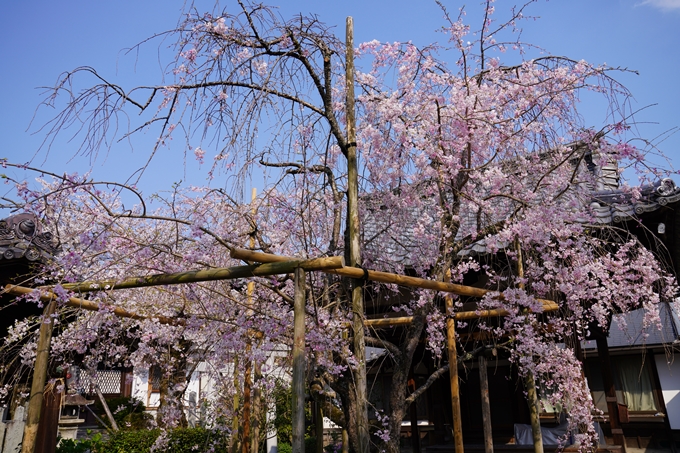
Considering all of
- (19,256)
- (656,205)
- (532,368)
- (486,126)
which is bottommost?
(532,368)

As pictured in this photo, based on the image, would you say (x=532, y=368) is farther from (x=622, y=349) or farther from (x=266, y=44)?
(x=622, y=349)

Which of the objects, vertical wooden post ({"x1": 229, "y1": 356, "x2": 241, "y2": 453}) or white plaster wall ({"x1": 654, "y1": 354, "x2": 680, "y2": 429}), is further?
white plaster wall ({"x1": 654, "y1": 354, "x2": 680, "y2": 429})

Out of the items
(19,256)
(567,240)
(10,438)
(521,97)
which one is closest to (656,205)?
(567,240)

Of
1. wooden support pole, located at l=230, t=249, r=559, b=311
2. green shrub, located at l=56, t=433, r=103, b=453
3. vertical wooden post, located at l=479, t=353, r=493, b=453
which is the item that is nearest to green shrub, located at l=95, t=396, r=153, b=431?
green shrub, located at l=56, t=433, r=103, b=453

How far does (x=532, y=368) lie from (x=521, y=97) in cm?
307

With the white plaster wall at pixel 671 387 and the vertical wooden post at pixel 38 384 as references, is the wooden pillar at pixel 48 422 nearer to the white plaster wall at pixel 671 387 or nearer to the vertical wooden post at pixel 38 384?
the vertical wooden post at pixel 38 384

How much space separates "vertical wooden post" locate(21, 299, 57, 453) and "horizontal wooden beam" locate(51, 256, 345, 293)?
304mm

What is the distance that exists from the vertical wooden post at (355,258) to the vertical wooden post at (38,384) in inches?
103

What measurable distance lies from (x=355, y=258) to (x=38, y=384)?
9.34 feet

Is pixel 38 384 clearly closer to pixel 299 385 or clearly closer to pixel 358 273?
pixel 299 385

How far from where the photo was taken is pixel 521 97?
509 cm

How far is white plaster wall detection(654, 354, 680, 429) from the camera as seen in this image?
12.9 m

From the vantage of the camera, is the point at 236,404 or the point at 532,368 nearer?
the point at 532,368

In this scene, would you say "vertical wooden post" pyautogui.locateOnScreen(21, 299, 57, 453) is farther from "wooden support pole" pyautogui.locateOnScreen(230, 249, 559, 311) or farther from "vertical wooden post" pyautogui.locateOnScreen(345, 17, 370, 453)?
"vertical wooden post" pyautogui.locateOnScreen(345, 17, 370, 453)
